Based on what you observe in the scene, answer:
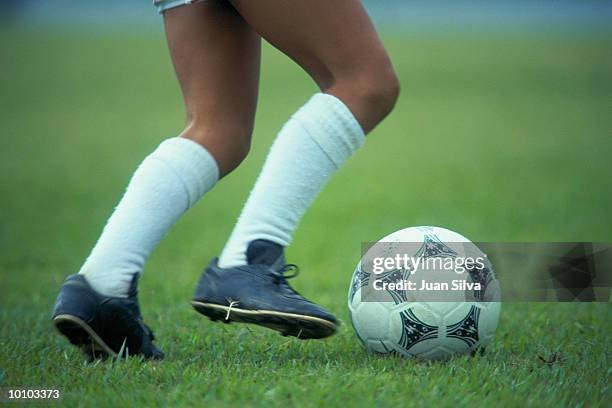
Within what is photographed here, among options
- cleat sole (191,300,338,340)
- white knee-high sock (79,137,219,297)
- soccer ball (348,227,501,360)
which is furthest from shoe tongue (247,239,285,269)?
soccer ball (348,227,501,360)

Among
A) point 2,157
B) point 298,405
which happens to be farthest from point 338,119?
point 2,157

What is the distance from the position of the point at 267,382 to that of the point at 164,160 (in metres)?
0.74

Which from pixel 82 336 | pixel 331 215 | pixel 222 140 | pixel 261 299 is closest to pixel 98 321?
pixel 82 336

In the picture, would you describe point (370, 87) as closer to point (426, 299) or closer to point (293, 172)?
point (293, 172)

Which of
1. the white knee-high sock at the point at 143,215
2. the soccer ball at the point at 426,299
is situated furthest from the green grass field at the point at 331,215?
the white knee-high sock at the point at 143,215

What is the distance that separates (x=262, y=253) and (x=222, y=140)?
1.37 feet

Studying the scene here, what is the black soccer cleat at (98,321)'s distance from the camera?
2.62m

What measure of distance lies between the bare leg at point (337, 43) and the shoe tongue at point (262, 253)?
45 cm

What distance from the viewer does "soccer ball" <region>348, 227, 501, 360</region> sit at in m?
2.88

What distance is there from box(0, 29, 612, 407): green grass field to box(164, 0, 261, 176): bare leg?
700 millimetres

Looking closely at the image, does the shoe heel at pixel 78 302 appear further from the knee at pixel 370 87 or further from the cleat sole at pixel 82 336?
the knee at pixel 370 87

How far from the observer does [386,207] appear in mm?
7871

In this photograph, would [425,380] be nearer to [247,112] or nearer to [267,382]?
[267,382]

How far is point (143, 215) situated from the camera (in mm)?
2688
